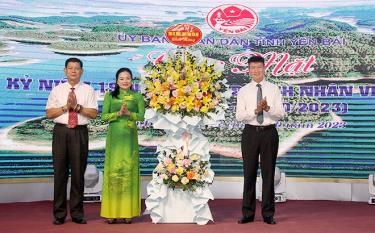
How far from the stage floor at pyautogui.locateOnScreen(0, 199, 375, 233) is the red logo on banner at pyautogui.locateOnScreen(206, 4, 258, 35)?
6.57 ft

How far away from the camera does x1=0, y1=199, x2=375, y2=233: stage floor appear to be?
19.7ft

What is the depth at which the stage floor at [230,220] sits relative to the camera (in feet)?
19.7

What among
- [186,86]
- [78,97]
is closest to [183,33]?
[186,86]

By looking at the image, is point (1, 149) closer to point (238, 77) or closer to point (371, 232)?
point (238, 77)

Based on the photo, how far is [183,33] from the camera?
8328mm

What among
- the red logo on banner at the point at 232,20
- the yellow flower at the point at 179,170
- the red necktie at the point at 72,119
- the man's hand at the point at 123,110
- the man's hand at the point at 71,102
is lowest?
the yellow flower at the point at 179,170

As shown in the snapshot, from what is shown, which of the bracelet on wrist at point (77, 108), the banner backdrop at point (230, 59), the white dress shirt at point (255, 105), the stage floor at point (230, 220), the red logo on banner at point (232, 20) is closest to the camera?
the stage floor at point (230, 220)

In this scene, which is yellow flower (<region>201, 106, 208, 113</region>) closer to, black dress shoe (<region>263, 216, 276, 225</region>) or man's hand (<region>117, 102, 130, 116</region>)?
man's hand (<region>117, 102, 130, 116</region>)

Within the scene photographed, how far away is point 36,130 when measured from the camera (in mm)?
7980

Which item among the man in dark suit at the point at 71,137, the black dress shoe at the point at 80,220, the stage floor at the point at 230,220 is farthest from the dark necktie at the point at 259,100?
the black dress shoe at the point at 80,220

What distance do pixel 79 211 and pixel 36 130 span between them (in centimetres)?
196

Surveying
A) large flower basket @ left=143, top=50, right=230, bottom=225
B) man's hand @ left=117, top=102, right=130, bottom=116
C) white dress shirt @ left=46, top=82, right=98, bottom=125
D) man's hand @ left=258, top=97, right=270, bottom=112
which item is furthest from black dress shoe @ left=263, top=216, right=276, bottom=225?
white dress shirt @ left=46, top=82, right=98, bottom=125

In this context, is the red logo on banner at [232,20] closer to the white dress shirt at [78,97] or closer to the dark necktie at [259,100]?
the dark necktie at [259,100]

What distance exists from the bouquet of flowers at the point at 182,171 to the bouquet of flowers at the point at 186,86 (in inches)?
15.3
